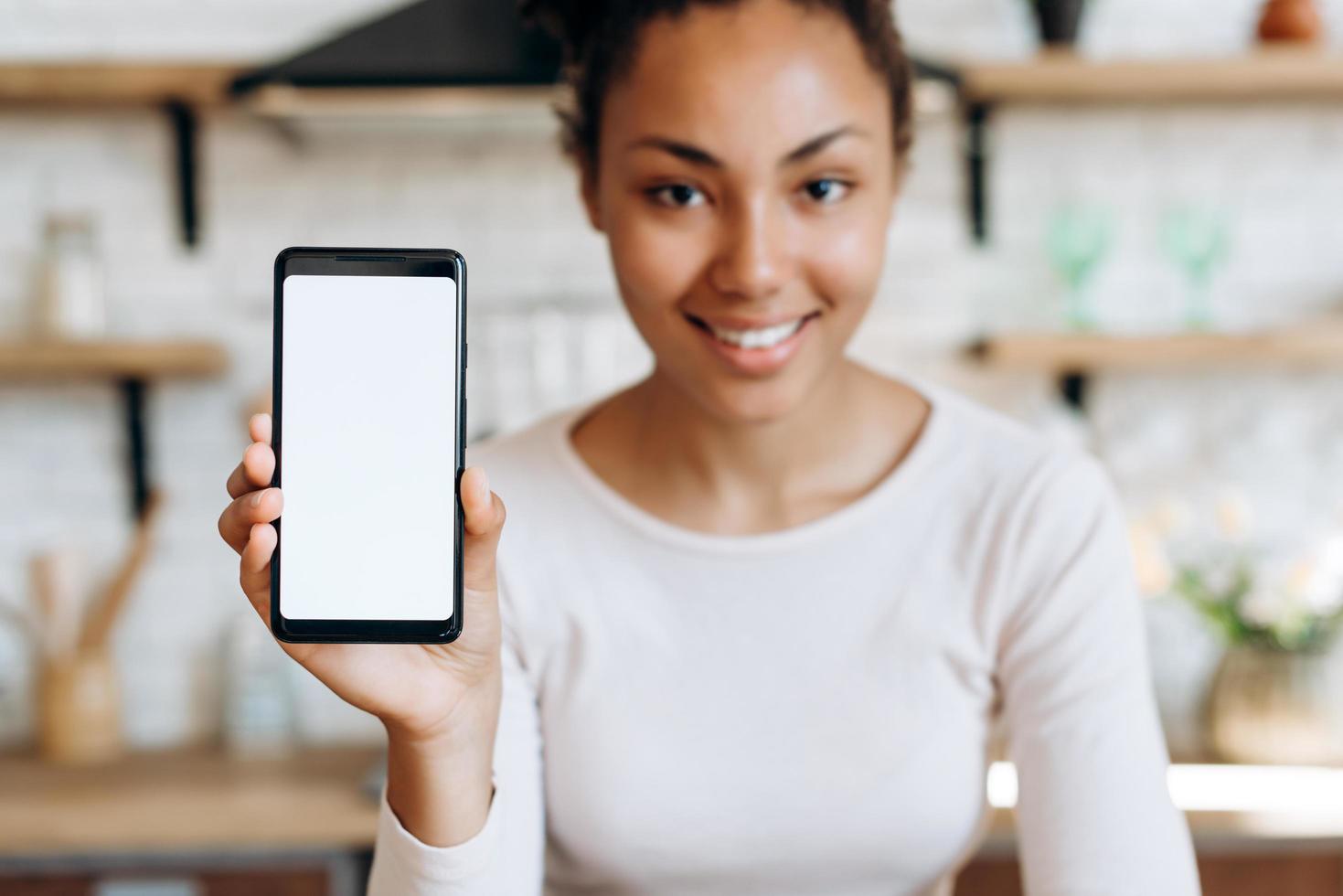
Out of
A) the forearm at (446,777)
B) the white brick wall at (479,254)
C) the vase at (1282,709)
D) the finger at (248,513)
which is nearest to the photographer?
the finger at (248,513)

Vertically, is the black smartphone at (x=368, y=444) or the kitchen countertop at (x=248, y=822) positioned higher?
the black smartphone at (x=368, y=444)

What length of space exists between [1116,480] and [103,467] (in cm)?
170

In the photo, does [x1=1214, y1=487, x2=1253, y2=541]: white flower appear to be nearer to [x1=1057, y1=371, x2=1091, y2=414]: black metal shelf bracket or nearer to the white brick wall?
the white brick wall

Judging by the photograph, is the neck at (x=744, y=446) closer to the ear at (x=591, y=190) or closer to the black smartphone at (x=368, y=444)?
the ear at (x=591, y=190)

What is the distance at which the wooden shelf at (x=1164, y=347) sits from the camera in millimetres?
1854

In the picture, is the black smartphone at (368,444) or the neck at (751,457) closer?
the black smartphone at (368,444)

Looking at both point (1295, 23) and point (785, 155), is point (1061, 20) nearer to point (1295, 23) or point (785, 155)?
point (1295, 23)

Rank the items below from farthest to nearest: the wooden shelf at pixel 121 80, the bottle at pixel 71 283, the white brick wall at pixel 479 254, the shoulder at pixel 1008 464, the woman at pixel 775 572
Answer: the white brick wall at pixel 479 254 → the bottle at pixel 71 283 → the wooden shelf at pixel 121 80 → the shoulder at pixel 1008 464 → the woman at pixel 775 572

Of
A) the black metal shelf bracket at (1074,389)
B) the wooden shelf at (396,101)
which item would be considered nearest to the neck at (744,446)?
the wooden shelf at (396,101)

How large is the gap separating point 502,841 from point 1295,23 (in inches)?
69.3

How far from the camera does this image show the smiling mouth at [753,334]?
0.81 metres

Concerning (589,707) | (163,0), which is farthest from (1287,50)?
(163,0)

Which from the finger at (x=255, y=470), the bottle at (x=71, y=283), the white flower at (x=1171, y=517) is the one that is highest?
the bottle at (x=71, y=283)

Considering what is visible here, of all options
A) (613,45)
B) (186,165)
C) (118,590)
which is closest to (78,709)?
(118,590)
